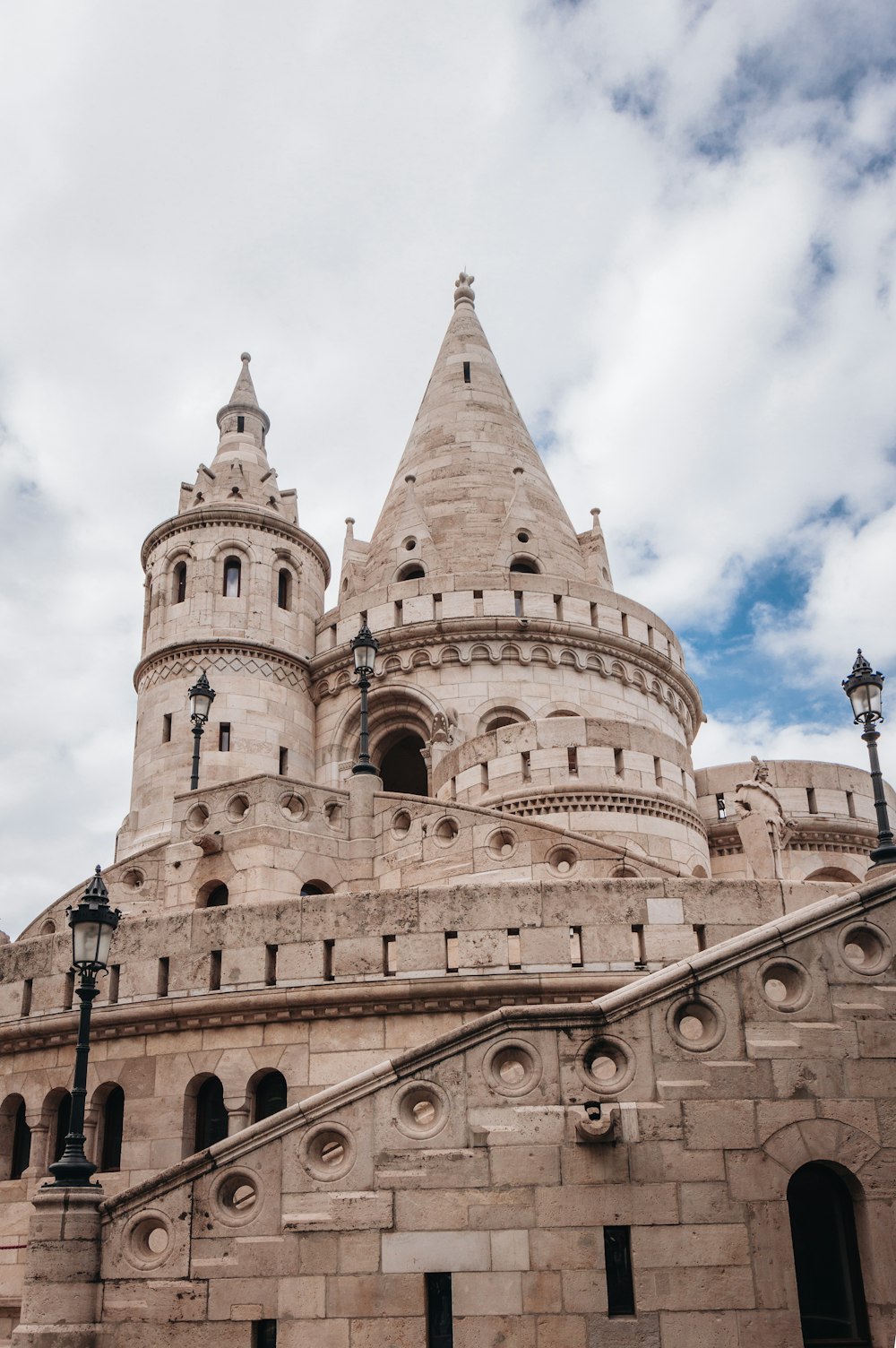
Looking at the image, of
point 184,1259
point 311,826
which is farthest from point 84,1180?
point 311,826

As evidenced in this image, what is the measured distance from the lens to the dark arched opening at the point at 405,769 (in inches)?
1096

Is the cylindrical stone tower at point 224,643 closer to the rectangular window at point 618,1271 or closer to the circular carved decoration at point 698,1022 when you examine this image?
the circular carved decoration at point 698,1022

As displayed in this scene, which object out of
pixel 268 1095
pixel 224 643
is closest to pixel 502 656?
pixel 224 643

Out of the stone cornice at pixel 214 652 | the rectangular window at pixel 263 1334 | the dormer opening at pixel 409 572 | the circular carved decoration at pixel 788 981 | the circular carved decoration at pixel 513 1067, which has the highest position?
the dormer opening at pixel 409 572

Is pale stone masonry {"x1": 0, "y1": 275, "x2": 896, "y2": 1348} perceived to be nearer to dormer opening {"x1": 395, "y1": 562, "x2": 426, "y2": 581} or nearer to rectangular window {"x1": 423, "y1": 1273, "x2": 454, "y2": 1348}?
rectangular window {"x1": 423, "y1": 1273, "x2": 454, "y2": 1348}

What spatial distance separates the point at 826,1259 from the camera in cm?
884

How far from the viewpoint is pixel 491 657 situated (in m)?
24.8

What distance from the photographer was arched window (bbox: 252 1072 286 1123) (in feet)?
→ 42.9

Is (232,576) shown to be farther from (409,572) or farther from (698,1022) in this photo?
(698,1022)

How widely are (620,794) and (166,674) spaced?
9.97 metres

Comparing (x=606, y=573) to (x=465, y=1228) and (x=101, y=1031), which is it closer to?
(x=101, y=1031)

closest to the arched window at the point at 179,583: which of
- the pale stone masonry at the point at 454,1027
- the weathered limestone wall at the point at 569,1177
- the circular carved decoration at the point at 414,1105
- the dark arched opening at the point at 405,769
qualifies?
the pale stone masonry at the point at 454,1027

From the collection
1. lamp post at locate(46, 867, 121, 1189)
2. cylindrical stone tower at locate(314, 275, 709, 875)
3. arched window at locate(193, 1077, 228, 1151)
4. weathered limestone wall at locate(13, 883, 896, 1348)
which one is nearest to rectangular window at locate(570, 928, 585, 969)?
weathered limestone wall at locate(13, 883, 896, 1348)

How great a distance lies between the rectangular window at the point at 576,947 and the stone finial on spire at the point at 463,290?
25.9 metres
